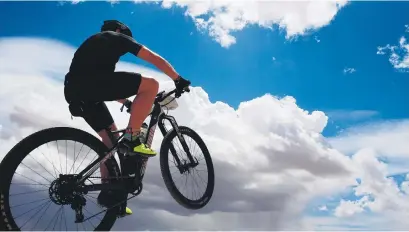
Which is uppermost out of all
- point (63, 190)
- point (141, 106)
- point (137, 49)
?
point (137, 49)

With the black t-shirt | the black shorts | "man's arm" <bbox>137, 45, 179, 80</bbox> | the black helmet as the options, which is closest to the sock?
the black shorts

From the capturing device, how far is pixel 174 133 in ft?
25.5

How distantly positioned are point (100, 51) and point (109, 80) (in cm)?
43

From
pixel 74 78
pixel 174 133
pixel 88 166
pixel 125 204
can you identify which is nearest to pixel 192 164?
pixel 174 133

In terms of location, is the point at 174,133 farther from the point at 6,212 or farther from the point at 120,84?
the point at 6,212

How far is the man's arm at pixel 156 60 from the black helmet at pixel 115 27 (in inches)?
24.7

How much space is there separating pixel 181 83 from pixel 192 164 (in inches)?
66.7

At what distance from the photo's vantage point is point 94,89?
638cm

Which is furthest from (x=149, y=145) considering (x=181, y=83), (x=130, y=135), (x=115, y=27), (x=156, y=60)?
(x=115, y=27)

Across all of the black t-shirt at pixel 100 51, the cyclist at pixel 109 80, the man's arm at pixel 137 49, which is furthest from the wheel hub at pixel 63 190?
the man's arm at pixel 137 49

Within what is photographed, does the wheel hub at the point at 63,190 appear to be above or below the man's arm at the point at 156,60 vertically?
below

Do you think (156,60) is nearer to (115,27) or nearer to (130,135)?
(115,27)

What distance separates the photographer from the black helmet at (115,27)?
686 cm

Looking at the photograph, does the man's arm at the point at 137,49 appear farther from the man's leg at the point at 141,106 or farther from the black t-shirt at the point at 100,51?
the man's leg at the point at 141,106
